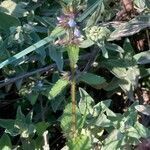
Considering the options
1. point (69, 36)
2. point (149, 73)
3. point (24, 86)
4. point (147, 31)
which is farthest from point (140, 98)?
point (69, 36)

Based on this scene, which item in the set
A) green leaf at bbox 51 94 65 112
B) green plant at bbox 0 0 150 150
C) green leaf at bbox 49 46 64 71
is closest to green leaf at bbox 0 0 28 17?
green plant at bbox 0 0 150 150

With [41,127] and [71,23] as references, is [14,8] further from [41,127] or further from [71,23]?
[71,23]

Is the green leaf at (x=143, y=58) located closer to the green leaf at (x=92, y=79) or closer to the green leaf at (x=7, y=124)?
the green leaf at (x=92, y=79)

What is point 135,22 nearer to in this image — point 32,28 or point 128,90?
point 128,90

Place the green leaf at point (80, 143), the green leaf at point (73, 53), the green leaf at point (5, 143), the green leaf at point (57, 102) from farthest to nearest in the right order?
the green leaf at point (57, 102) → the green leaf at point (5, 143) → the green leaf at point (80, 143) → the green leaf at point (73, 53)

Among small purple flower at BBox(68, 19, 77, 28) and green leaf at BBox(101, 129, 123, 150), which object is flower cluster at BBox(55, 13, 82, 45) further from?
green leaf at BBox(101, 129, 123, 150)

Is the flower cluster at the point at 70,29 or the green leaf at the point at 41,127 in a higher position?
the flower cluster at the point at 70,29

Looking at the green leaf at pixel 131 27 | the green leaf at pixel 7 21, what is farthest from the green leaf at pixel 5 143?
the green leaf at pixel 131 27

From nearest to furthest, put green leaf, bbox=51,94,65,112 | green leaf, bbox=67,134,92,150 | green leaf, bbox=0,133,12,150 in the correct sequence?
green leaf, bbox=67,134,92,150 < green leaf, bbox=0,133,12,150 < green leaf, bbox=51,94,65,112
